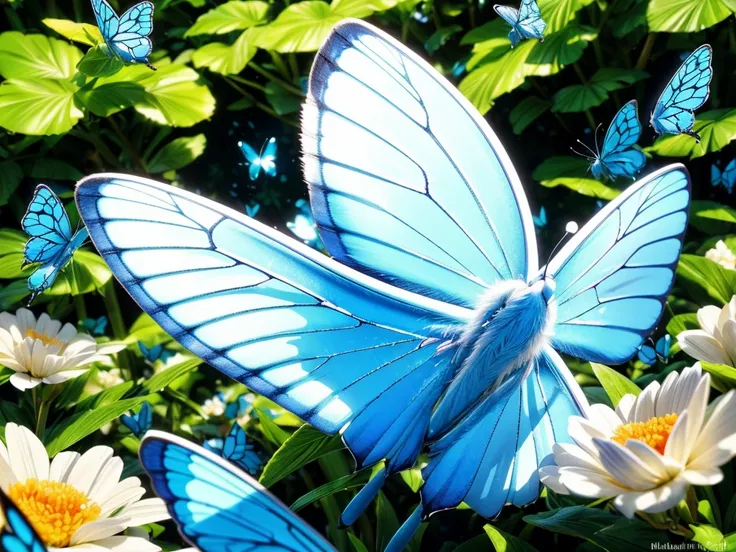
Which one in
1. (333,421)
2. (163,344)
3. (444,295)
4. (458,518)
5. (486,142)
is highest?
(486,142)

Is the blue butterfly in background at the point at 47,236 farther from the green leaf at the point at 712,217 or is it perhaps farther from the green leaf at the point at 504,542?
the green leaf at the point at 712,217

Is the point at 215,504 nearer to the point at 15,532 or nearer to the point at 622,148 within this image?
the point at 15,532

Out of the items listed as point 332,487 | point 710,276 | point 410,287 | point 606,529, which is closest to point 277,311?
point 410,287

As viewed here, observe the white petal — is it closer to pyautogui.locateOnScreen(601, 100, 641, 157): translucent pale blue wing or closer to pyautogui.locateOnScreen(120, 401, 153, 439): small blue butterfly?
pyautogui.locateOnScreen(120, 401, 153, 439): small blue butterfly

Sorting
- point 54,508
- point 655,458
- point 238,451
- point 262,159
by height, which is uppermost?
point 262,159

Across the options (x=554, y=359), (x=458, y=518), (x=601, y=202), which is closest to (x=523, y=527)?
(x=458, y=518)

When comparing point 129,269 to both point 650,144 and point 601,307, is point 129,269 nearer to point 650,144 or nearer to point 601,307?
point 601,307
